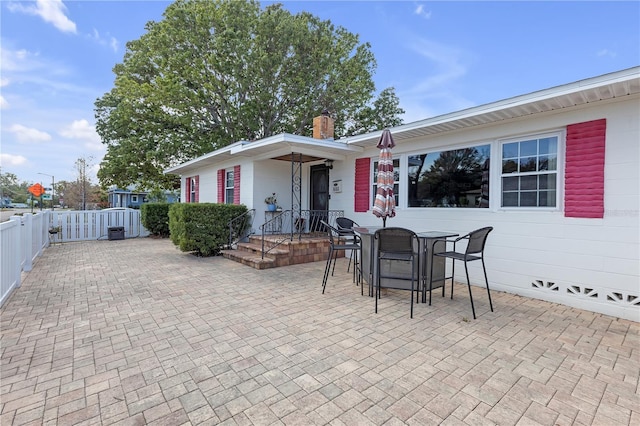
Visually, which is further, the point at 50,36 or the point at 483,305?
the point at 50,36

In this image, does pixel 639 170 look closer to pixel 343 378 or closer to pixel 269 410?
pixel 343 378

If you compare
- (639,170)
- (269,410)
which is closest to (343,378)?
(269,410)

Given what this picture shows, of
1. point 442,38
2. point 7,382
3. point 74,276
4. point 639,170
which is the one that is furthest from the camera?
point 442,38

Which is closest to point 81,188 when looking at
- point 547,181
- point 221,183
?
point 221,183

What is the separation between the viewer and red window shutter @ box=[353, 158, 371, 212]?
23.7ft

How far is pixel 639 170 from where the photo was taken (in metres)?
3.67

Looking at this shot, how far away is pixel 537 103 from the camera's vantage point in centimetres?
411

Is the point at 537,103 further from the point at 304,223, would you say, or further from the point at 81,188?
the point at 81,188

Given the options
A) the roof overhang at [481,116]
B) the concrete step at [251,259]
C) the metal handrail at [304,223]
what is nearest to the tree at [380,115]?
the metal handrail at [304,223]

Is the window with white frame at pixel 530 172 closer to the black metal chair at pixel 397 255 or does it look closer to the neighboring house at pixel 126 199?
the black metal chair at pixel 397 255

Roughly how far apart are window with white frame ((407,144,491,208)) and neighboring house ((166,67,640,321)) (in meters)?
0.02

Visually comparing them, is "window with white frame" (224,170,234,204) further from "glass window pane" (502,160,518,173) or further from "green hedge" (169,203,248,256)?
"glass window pane" (502,160,518,173)

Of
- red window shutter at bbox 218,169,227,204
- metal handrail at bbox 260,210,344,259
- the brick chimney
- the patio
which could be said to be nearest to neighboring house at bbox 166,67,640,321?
the patio

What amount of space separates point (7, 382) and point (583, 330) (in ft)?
17.6
